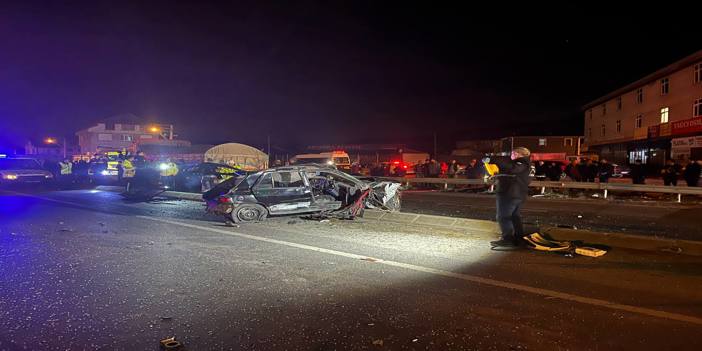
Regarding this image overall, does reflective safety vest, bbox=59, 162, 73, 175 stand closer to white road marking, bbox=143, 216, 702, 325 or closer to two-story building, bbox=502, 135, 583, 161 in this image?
white road marking, bbox=143, 216, 702, 325

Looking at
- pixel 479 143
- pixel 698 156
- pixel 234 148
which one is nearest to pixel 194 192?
pixel 234 148

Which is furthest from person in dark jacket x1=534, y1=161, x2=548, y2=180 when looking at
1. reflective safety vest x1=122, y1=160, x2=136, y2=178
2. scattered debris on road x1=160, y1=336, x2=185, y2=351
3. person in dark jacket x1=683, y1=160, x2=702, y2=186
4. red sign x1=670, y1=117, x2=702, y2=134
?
reflective safety vest x1=122, y1=160, x2=136, y2=178

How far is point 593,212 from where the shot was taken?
40.7 feet

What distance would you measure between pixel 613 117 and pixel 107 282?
45610 millimetres

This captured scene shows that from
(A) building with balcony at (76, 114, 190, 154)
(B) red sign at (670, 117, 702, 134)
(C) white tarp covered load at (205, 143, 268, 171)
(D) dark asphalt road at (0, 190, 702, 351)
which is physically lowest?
(D) dark asphalt road at (0, 190, 702, 351)

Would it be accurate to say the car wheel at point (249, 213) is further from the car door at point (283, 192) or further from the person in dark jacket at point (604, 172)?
the person in dark jacket at point (604, 172)

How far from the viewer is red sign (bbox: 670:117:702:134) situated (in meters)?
26.6

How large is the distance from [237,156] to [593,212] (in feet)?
107

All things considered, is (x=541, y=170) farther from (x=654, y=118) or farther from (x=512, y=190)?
(x=654, y=118)

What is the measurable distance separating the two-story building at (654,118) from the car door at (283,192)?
2714 cm

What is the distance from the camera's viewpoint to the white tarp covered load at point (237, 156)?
3876 centimetres

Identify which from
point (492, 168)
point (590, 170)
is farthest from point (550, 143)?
point (492, 168)

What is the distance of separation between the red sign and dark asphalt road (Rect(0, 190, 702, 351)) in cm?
2542

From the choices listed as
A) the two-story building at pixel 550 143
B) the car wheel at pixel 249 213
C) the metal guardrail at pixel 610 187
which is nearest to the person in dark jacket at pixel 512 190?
the car wheel at pixel 249 213
